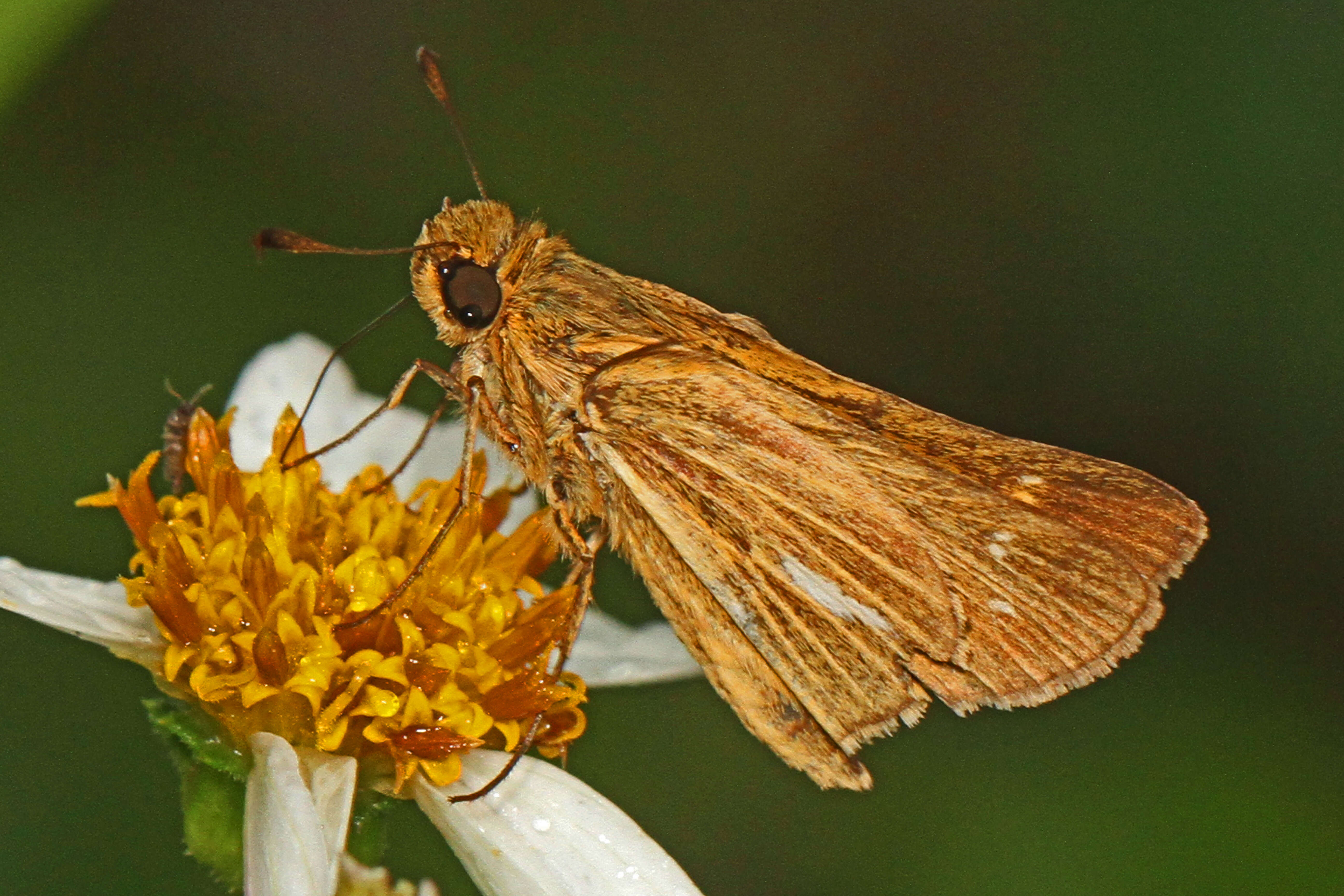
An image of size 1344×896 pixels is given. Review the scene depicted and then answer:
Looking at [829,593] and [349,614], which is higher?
[829,593]

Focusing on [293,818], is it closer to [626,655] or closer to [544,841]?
[544,841]

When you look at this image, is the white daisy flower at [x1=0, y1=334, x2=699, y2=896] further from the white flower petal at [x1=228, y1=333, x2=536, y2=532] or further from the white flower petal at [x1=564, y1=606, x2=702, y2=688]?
the white flower petal at [x1=228, y1=333, x2=536, y2=532]

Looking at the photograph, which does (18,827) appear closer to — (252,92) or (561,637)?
(561,637)

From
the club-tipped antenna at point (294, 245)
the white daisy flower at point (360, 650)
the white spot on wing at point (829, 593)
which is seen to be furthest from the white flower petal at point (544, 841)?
the club-tipped antenna at point (294, 245)

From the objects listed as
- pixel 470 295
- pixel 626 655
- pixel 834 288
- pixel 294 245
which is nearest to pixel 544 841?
pixel 626 655

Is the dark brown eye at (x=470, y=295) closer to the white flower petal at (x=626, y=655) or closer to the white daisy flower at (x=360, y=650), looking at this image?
the white daisy flower at (x=360, y=650)

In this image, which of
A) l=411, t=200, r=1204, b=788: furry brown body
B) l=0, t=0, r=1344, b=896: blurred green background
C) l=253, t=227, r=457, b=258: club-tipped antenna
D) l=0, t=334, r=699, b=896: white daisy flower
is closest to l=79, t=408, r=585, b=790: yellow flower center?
l=0, t=334, r=699, b=896: white daisy flower
